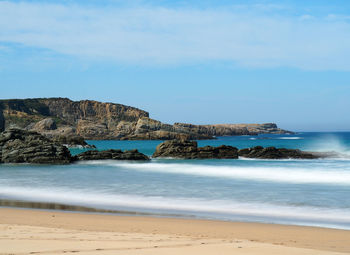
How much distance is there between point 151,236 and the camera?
19.8 feet

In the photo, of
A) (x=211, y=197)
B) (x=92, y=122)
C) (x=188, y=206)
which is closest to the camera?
(x=188, y=206)

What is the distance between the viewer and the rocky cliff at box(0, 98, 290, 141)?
115062 millimetres

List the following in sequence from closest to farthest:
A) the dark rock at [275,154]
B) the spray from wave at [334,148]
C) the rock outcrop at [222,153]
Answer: the dark rock at [275,154], the rock outcrop at [222,153], the spray from wave at [334,148]

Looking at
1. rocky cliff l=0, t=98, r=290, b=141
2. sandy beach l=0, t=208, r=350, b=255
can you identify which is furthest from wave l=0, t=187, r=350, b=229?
rocky cliff l=0, t=98, r=290, b=141

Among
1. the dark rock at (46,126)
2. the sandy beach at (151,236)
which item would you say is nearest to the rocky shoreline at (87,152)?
the sandy beach at (151,236)

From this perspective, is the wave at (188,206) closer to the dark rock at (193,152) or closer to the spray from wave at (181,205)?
the spray from wave at (181,205)

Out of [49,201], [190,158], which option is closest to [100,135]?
[190,158]

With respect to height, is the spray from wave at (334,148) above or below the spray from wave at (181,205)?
above

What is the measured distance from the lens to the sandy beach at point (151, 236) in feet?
16.5

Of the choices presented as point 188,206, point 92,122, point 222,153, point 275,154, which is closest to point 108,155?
point 222,153

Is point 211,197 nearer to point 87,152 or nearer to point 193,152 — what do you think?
point 87,152

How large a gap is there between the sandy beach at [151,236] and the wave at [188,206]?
4.72 ft

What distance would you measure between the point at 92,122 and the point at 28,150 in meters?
108

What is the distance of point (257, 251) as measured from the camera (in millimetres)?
5027
